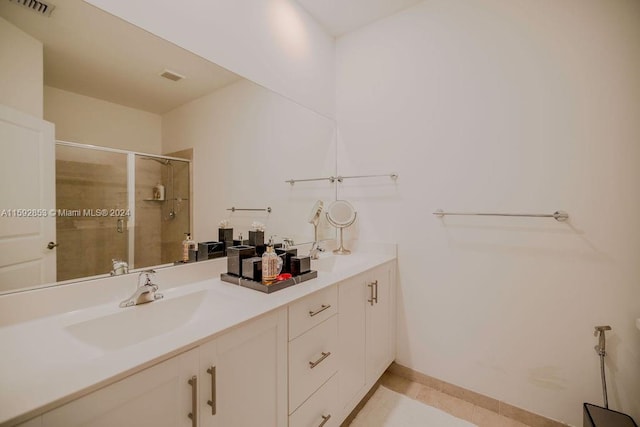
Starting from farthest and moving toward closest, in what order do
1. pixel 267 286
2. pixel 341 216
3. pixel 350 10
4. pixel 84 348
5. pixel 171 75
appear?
pixel 341 216 → pixel 350 10 → pixel 171 75 → pixel 267 286 → pixel 84 348

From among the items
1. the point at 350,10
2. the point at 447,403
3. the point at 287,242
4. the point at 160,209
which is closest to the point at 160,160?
the point at 160,209

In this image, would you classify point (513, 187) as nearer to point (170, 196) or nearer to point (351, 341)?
point (351, 341)

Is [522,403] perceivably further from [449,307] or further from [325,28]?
[325,28]

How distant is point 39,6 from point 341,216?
180 centimetres

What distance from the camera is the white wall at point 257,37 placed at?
122 centimetres

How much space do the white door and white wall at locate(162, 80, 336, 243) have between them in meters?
0.42

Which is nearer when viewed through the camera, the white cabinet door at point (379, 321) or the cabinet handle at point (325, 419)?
the cabinet handle at point (325, 419)

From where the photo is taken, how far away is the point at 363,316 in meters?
1.58

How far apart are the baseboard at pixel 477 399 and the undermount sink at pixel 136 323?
1553 mm

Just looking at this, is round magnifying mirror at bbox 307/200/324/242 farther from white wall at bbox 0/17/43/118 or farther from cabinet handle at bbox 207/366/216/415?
white wall at bbox 0/17/43/118

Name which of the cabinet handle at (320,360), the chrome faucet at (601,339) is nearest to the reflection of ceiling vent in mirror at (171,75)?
the cabinet handle at (320,360)

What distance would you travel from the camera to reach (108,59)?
1095 millimetres

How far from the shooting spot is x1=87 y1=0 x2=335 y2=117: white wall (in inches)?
48.2

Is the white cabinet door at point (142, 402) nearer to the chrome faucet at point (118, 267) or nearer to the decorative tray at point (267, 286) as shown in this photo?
the decorative tray at point (267, 286)
